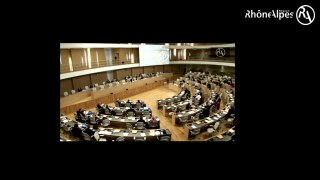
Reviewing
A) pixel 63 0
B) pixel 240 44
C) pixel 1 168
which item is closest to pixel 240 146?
pixel 240 44

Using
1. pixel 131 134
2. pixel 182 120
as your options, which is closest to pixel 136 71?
pixel 182 120

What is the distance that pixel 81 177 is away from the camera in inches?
213

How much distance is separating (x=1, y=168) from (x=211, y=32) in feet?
20.0

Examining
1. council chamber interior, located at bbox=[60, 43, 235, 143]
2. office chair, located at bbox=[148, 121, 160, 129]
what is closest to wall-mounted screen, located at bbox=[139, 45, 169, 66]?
council chamber interior, located at bbox=[60, 43, 235, 143]

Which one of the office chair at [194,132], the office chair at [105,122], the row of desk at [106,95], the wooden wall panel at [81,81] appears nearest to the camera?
the office chair at [194,132]

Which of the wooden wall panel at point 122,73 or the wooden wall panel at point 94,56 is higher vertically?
the wooden wall panel at point 94,56

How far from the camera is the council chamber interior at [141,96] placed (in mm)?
9414

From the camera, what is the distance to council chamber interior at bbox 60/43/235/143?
941cm

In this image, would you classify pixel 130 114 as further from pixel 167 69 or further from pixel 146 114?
pixel 167 69

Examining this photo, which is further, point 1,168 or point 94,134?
point 94,134

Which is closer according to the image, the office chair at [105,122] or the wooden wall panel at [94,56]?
the office chair at [105,122]

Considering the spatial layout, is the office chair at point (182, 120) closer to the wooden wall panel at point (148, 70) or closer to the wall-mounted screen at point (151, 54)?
the wall-mounted screen at point (151, 54)

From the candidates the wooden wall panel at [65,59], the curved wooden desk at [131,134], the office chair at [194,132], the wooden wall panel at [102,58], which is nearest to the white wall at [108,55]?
the wooden wall panel at [102,58]

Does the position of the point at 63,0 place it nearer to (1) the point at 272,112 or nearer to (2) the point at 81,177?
(2) the point at 81,177
